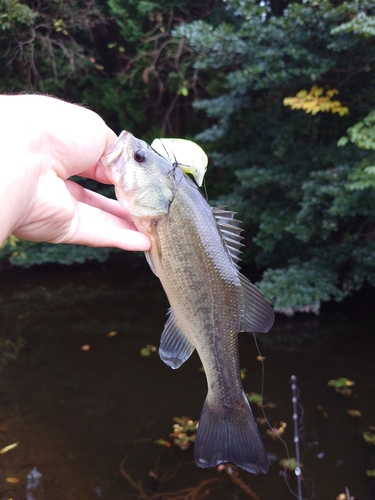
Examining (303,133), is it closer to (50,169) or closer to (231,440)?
(50,169)

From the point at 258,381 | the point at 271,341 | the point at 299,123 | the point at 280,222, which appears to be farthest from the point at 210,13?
the point at 258,381

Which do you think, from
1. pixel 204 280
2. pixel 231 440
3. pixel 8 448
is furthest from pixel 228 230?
pixel 8 448

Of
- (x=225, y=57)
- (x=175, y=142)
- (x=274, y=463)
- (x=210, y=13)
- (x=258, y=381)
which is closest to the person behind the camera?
(x=175, y=142)

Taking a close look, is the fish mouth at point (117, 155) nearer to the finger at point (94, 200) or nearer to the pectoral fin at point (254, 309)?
the finger at point (94, 200)

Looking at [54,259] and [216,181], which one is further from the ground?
[216,181]

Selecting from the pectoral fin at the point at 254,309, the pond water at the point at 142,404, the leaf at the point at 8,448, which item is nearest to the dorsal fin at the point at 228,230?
the pectoral fin at the point at 254,309

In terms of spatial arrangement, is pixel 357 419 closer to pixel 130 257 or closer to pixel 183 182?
pixel 183 182
